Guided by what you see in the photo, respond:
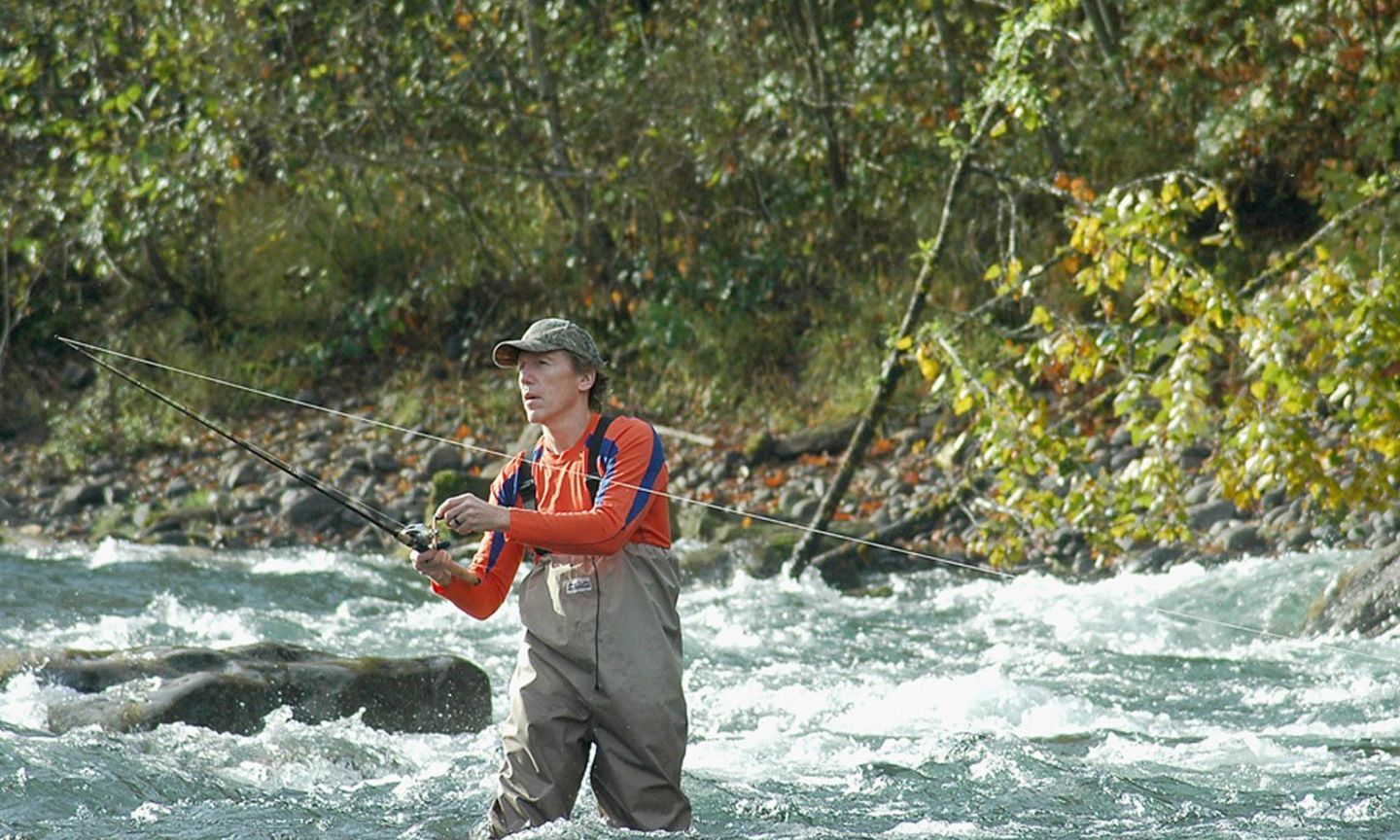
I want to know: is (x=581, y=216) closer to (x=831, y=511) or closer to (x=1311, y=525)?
(x=831, y=511)

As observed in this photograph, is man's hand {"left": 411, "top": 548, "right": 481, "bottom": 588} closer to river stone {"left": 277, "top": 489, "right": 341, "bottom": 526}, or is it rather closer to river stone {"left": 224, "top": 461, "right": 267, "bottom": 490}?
river stone {"left": 277, "top": 489, "right": 341, "bottom": 526}

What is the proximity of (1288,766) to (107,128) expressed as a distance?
412 inches

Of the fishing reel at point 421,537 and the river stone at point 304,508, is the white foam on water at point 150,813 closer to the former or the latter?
the fishing reel at point 421,537

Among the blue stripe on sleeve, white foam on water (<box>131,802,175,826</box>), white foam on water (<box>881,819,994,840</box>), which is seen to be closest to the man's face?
the blue stripe on sleeve

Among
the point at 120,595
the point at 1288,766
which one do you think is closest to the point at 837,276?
the point at 120,595

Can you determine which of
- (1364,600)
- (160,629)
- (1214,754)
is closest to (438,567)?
(1214,754)

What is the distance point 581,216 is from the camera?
550 inches

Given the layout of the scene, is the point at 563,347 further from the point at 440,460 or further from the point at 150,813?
the point at 440,460

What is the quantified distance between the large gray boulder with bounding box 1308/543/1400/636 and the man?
4.68m

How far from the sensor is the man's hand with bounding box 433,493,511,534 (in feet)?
13.3

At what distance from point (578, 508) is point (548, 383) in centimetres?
30

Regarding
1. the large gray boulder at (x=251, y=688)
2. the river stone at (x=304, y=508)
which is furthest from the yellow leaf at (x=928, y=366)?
the river stone at (x=304, y=508)

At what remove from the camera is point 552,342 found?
14.3ft

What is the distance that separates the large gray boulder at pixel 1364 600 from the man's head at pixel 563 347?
15.6ft
